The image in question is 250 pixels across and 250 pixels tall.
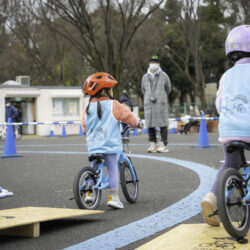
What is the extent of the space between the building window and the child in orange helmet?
27.3 m

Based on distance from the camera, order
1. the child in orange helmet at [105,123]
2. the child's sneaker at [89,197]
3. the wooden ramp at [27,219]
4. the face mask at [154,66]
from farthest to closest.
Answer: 1. the face mask at [154,66]
2. the child in orange helmet at [105,123]
3. the child's sneaker at [89,197]
4. the wooden ramp at [27,219]

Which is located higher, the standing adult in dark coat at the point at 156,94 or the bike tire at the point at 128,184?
the standing adult in dark coat at the point at 156,94

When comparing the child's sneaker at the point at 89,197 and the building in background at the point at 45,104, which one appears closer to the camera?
the child's sneaker at the point at 89,197

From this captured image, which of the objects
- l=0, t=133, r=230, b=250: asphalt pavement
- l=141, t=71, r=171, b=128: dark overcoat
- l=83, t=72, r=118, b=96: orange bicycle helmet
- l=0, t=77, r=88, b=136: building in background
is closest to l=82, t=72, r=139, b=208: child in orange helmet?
l=83, t=72, r=118, b=96: orange bicycle helmet

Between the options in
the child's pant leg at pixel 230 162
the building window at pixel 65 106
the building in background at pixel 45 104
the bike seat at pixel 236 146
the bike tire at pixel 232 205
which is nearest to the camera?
the bike tire at pixel 232 205

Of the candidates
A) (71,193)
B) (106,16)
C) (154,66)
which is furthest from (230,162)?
(106,16)

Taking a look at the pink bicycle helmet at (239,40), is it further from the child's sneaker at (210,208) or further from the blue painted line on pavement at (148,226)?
the blue painted line on pavement at (148,226)

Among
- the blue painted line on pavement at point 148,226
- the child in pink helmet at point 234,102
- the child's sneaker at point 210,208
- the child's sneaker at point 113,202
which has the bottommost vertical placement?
the blue painted line on pavement at point 148,226

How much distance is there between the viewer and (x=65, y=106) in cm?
3297

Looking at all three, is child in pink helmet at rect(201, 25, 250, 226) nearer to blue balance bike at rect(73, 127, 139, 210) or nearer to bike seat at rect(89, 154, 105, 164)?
blue balance bike at rect(73, 127, 139, 210)

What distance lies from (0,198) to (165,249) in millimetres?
3537

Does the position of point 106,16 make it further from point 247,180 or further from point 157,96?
point 247,180

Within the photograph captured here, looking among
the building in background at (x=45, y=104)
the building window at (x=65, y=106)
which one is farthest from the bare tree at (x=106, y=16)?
the building window at (x=65, y=106)

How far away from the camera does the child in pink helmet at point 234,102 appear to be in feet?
11.6
